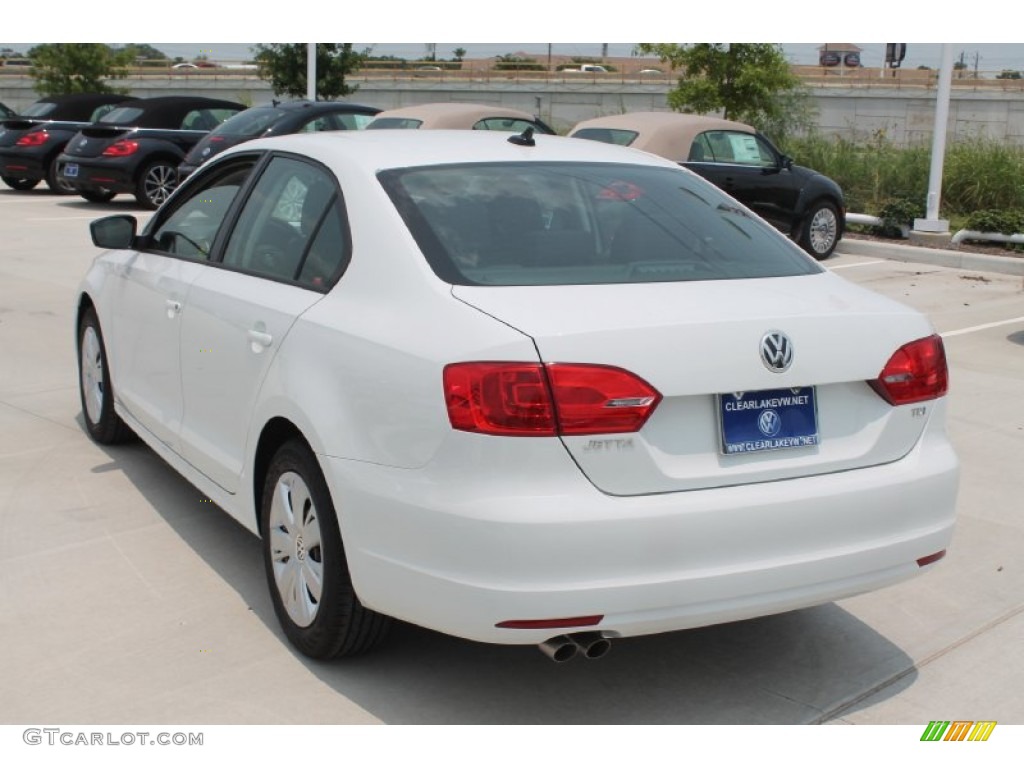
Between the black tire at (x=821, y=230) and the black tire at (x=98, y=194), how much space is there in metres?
10.2

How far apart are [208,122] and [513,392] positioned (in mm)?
18058

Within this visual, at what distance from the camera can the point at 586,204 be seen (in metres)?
4.41

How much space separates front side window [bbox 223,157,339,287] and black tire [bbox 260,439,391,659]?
0.65 metres

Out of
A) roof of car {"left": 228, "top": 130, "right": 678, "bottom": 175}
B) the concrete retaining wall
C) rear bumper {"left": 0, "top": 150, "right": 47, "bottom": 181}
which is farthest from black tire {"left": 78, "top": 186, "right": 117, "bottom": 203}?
the concrete retaining wall

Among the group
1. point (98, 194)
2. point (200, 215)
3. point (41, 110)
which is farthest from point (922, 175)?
point (200, 215)

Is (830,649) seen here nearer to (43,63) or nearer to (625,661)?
(625,661)

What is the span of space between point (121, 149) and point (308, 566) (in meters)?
16.3

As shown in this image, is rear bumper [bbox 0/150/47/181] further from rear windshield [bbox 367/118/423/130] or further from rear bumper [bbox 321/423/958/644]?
rear bumper [bbox 321/423/958/644]

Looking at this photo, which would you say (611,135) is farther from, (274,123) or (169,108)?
(169,108)

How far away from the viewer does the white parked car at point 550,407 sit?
3424 millimetres

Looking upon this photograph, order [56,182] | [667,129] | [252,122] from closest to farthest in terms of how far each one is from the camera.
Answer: [667,129]
[252,122]
[56,182]

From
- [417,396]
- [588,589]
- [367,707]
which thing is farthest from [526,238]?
[367,707]

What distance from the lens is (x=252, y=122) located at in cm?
1752

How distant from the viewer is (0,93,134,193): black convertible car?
21094 mm
